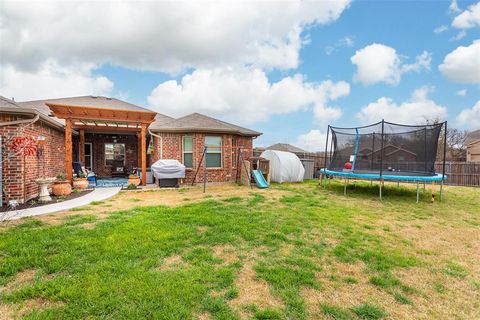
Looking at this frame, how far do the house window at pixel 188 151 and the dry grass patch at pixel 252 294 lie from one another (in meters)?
8.92


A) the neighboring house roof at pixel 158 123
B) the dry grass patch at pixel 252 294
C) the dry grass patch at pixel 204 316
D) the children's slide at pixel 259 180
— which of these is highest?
the neighboring house roof at pixel 158 123

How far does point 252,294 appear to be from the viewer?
2.43 meters

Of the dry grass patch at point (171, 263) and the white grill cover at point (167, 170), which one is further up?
the white grill cover at point (167, 170)

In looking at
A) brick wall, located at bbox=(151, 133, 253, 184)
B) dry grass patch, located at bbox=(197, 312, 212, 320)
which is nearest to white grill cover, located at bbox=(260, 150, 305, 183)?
brick wall, located at bbox=(151, 133, 253, 184)

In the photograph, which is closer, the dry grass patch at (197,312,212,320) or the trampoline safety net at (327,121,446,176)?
the dry grass patch at (197,312,212,320)

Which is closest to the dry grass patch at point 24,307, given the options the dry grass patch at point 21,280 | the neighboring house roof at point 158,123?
the dry grass patch at point 21,280

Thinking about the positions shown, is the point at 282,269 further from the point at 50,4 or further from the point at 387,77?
the point at 387,77

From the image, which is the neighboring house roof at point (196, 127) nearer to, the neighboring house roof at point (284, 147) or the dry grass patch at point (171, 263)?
the dry grass patch at point (171, 263)

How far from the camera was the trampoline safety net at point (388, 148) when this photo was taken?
8.77 m

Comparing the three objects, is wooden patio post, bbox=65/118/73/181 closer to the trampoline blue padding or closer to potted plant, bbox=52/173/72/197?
potted plant, bbox=52/173/72/197

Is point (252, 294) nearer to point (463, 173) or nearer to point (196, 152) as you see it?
point (196, 152)

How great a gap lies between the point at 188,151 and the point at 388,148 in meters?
8.68

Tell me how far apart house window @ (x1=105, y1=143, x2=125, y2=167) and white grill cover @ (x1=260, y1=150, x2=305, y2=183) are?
8516 mm

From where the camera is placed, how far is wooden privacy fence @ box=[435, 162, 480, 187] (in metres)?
13.0
